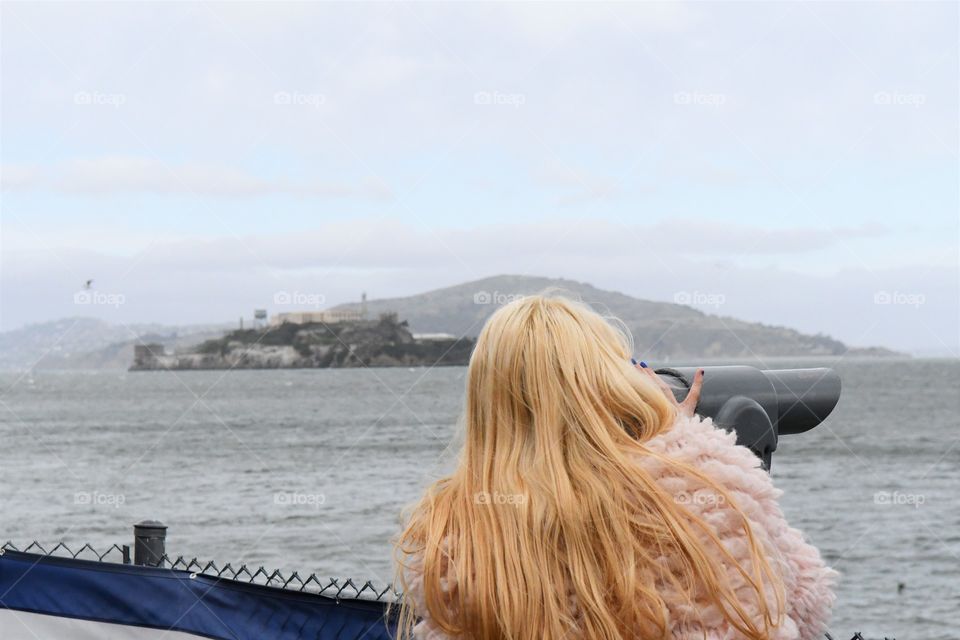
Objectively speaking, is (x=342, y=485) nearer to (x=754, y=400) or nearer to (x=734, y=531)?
(x=754, y=400)

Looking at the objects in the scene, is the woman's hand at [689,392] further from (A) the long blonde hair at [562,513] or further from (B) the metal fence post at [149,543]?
(B) the metal fence post at [149,543]

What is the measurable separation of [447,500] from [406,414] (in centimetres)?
7985

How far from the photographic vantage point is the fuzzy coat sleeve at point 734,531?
1.82 meters

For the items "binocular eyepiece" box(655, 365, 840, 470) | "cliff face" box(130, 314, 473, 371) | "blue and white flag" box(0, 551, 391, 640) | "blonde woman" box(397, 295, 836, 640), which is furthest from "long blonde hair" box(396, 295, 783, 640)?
"cliff face" box(130, 314, 473, 371)

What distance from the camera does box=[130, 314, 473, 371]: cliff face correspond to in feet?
302

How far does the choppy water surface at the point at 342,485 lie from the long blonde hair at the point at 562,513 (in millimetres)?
301

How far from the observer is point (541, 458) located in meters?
1.90

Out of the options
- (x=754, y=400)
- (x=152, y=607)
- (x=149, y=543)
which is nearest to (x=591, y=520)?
(x=754, y=400)

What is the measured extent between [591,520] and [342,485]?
1514 inches

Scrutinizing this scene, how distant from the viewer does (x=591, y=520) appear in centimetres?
185

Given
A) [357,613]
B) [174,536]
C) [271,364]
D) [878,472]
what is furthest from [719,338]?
[357,613]

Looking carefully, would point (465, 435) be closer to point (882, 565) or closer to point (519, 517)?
point (519, 517)

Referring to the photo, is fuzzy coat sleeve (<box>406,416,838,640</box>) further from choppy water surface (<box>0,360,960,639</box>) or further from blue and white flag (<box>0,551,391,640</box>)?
blue and white flag (<box>0,551,391,640</box>)

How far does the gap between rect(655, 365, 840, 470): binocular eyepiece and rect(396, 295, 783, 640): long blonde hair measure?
0.46 metres
